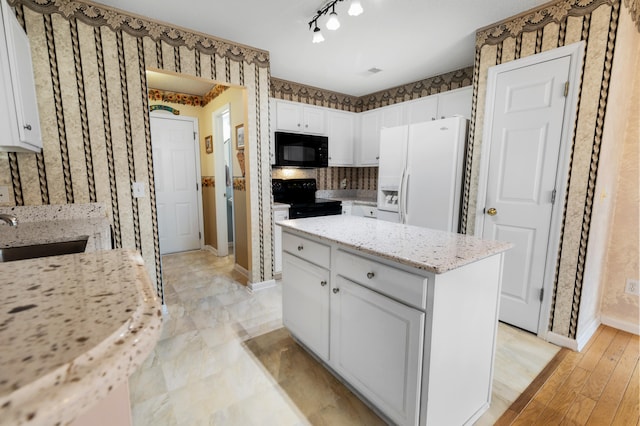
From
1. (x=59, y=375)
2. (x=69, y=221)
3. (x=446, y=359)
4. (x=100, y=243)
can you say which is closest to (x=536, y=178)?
(x=446, y=359)

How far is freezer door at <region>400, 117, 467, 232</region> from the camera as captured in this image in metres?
2.75

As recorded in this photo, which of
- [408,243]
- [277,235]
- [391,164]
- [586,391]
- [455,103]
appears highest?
[455,103]

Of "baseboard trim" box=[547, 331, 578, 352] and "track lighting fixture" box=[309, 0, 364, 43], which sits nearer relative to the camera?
"track lighting fixture" box=[309, 0, 364, 43]

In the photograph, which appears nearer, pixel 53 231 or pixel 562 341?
pixel 53 231

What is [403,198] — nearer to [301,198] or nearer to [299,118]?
[301,198]

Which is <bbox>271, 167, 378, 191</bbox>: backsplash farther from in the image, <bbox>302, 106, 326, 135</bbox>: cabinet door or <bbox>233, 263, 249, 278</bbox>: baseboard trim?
<bbox>233, 263, 249, 278</bbox>: baseboard trim

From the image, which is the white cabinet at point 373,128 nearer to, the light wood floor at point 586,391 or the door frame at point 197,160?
the door frame at point 197,160

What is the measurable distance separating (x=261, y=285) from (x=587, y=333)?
2.87 metres

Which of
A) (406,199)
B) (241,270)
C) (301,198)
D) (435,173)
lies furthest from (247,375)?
(301,198)

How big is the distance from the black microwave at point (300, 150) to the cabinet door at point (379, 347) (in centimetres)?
236

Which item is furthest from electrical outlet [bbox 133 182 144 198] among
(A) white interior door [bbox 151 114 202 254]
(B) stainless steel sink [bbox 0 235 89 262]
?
(A) white interior door [bbox 151 114 202 254]

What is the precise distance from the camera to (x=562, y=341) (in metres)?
2.16

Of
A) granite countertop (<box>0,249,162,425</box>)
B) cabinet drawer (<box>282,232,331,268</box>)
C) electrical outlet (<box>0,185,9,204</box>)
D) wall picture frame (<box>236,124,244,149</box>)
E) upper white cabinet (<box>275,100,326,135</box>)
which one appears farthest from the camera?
upper white cabinet (<box>275,100,326,135</box>)

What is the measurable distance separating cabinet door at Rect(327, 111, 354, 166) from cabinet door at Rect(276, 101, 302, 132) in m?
0.50
